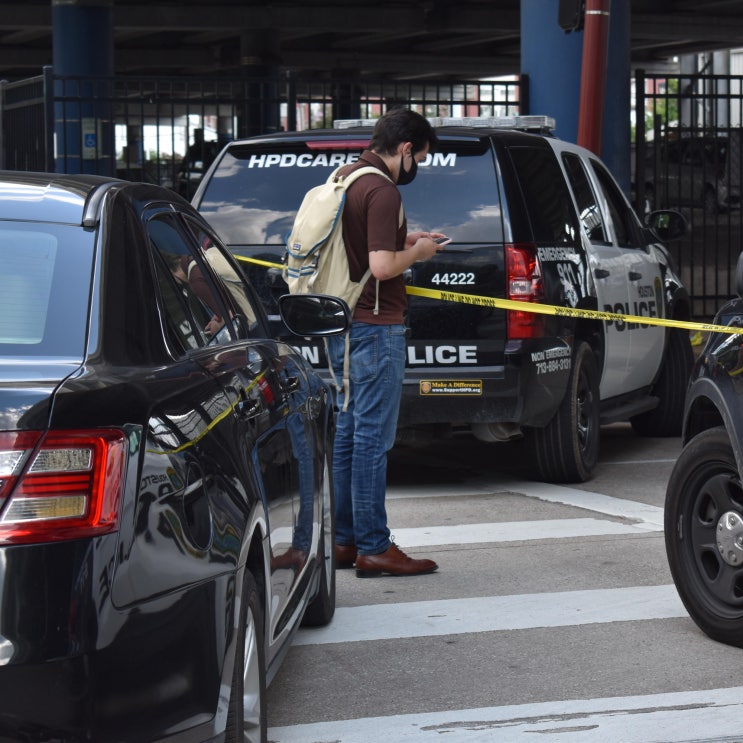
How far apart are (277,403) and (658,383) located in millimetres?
6736

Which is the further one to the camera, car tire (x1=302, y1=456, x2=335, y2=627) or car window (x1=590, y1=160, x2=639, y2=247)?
car window (x1=590, y1=160, x2=639, y2=247)

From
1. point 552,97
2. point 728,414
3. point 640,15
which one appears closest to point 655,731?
point 728,414

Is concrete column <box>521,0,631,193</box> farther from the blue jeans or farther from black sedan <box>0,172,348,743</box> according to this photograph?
black sedan <box>0,172,348,743</box>

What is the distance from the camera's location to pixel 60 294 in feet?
10.5

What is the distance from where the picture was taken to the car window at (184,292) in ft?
11.5

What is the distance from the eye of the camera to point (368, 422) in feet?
20.3

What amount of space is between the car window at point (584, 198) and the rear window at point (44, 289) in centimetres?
569

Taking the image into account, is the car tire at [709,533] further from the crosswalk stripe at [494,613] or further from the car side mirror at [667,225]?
the car side mirror at [667,225]

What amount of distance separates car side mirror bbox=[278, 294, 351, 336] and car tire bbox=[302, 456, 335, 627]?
18.6 inches

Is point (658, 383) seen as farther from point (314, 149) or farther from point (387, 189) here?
point (387, 189)

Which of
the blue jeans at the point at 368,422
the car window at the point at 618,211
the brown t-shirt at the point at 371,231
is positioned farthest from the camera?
the car window at the point at 618,211

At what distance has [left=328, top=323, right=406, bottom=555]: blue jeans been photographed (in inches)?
240

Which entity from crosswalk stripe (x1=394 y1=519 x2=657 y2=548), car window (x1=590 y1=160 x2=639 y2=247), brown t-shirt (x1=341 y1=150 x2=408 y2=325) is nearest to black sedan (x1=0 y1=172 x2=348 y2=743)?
brown t-shirt (x1=341 y1=150 x2=408 y2=325)

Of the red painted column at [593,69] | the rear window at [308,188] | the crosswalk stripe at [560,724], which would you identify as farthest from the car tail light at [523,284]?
the crosswalk stripe at [560,724]
